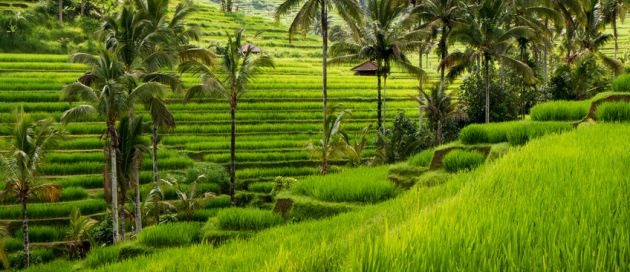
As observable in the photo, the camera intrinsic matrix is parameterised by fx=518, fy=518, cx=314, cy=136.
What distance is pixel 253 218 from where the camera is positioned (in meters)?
7.68

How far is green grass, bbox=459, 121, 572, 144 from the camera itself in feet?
29.3

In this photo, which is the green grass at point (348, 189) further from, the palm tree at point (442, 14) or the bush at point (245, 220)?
the palm tree at point (442, 14)

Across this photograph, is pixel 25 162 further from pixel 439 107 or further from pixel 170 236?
pixel 439 107

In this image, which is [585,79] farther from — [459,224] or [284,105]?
[459,224]

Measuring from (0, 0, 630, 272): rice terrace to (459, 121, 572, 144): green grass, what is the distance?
0.04 meters

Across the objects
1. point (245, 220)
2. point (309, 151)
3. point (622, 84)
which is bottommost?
point (309, 151)

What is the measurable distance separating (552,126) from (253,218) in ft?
18.0

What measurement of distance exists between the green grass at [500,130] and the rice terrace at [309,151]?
0.12 ft

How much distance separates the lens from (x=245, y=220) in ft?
25.4

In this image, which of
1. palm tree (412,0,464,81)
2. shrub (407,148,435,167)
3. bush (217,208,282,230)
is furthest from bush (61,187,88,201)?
palm tree (412,0,464,81)

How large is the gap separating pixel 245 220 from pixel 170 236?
1402mm

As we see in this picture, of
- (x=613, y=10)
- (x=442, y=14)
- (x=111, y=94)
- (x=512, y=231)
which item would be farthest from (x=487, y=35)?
(x=512, y=231)

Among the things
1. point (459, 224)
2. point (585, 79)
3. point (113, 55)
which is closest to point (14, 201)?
point (113, 55)

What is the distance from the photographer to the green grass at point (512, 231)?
2.13 meters
